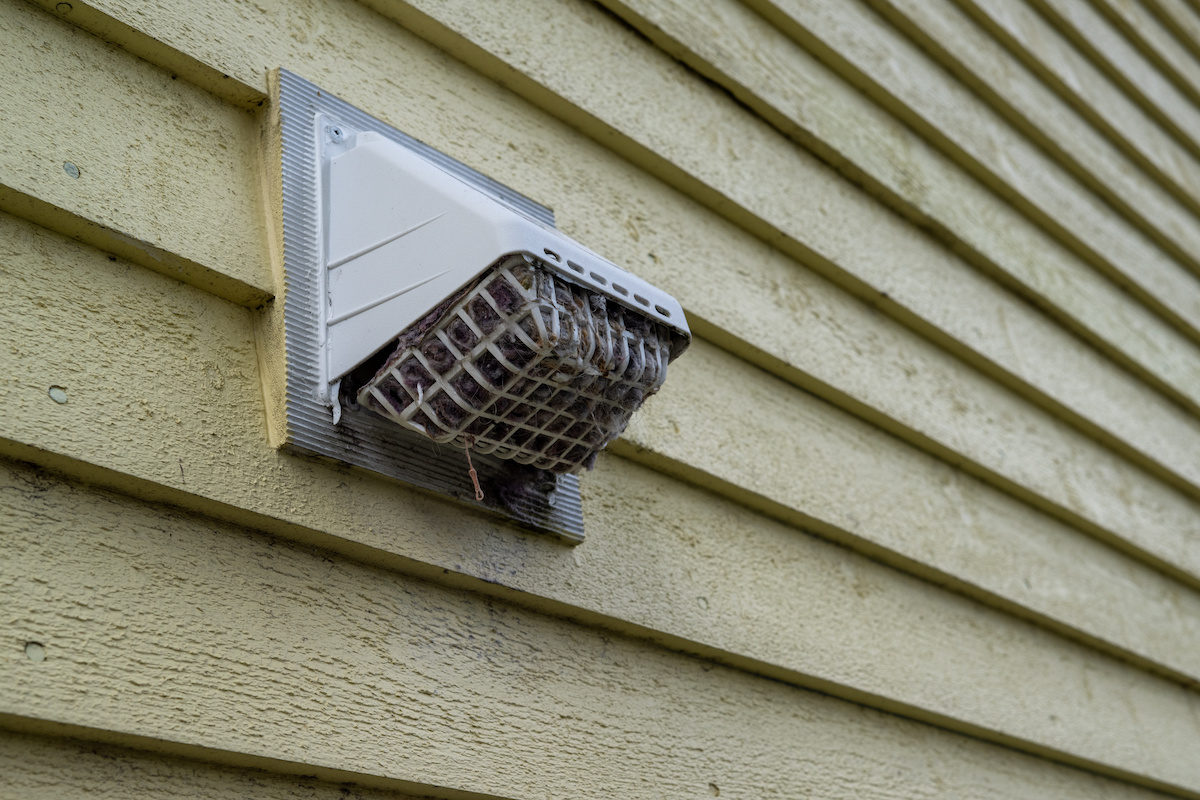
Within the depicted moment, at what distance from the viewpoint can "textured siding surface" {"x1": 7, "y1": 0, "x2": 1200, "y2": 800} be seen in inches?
31.0

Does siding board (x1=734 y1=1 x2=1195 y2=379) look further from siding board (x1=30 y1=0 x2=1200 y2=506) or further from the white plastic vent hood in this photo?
the white plastic vent hood

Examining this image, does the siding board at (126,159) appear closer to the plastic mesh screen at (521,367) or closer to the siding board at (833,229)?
the siding board at (833,229)

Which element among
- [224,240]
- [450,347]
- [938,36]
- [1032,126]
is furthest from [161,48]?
[1032,126]

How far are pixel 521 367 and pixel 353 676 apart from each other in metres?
0.30

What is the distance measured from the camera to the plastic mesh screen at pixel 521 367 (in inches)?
32.1

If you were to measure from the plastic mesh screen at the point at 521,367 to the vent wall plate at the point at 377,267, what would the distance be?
0.02 m

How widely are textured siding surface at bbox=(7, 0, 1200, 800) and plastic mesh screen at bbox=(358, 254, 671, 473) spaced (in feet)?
0.36

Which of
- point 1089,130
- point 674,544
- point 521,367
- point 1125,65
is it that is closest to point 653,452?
point 674,544

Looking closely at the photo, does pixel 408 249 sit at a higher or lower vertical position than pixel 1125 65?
lower

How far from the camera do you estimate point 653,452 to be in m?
1.20

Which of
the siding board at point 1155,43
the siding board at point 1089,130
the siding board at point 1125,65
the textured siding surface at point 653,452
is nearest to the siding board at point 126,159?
the textured siding surface at point 653,452

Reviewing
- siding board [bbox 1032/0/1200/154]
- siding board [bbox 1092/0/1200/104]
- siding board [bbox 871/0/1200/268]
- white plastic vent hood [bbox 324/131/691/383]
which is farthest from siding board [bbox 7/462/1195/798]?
siding board [bbox 1092/0/1200/104]

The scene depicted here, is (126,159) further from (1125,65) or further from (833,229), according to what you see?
(1125,65)

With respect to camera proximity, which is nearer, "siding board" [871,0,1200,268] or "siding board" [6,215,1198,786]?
"siding board" [6,215,1198,786]
